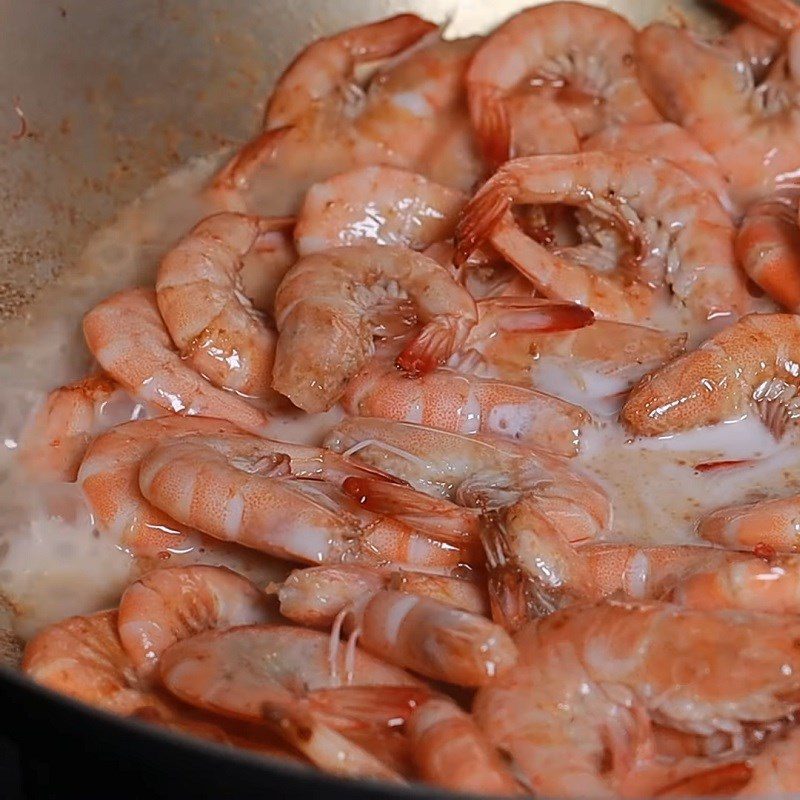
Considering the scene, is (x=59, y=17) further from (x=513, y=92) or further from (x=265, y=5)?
(x=513, y=92)

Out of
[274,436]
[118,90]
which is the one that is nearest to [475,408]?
[274,436]

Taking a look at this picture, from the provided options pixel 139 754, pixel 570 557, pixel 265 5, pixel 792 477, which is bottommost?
pixel 792 477

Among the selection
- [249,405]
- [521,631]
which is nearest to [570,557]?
[521,631]

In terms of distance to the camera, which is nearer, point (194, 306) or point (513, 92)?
point (194, 306)

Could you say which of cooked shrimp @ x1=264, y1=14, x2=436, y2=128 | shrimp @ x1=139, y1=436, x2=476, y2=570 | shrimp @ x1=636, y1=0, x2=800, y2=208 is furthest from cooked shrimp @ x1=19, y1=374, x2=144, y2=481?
shrimp @ x1=636, y1=0, x2=800, y2=208

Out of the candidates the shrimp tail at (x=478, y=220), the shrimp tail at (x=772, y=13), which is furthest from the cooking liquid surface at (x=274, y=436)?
the shrimp tail at (x=772, y=13)

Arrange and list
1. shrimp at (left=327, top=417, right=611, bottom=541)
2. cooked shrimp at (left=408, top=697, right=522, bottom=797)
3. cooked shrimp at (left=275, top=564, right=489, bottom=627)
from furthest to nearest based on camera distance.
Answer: shrimp at (left=327, top=417, right=611, bottom=541) < cooked shrimp at (left=275, top=564, right=489, bottom=627) < cooked shrimp at (left=408, top=697, right=522, bottom=797)

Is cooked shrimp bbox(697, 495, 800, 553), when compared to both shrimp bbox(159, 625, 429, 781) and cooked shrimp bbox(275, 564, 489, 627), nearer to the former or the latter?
cooked shrimp bbox(275, 564, 489, 627)
